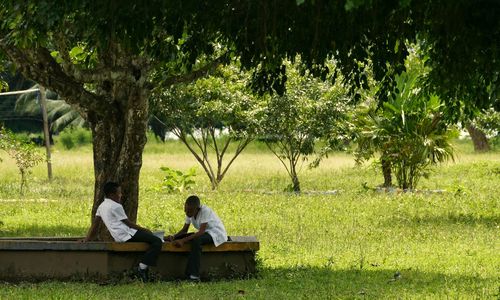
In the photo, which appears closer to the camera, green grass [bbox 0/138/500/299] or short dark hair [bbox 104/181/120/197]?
green grass [bbox 0/138/500/299]

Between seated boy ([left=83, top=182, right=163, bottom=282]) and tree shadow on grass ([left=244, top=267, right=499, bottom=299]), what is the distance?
125 cm

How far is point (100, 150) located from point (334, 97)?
17.3 m

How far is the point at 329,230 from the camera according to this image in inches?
800

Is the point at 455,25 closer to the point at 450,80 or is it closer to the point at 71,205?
the point at 450,80

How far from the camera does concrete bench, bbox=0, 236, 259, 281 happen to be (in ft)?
42.7

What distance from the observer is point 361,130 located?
1172 inches

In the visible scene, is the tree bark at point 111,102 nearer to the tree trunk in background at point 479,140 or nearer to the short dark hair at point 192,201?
the short dark hair at point 192,201

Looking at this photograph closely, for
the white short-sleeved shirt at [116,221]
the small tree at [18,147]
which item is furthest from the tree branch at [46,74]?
the small tree at [18,147]

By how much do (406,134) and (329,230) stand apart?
867cm

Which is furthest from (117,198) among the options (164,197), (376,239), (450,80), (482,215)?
(164,197)

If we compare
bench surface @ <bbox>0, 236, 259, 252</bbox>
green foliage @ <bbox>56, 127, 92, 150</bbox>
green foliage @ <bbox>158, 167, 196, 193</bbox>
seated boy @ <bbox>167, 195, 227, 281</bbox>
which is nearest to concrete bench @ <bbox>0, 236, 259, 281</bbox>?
bench surface @ <bbox>0, 236, 259, 252</bbox>

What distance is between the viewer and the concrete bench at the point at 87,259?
13.0 meters

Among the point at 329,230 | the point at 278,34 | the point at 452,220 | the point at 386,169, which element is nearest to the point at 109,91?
the point at 278,34

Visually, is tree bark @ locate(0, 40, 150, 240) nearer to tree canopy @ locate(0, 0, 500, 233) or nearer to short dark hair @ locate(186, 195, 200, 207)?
tree canopy @ locate(0, 0, 500, 233)
